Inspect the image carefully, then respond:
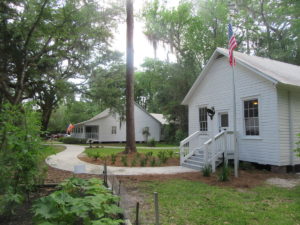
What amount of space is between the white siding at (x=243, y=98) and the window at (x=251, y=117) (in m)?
0.20

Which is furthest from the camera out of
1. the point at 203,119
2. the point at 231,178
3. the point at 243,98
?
the point at 203,119

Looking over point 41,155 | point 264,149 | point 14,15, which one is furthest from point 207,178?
point 14,15

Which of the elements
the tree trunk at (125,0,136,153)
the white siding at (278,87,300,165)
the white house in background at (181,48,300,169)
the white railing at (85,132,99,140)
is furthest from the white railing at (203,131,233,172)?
the white railing at (85,132,99,140)

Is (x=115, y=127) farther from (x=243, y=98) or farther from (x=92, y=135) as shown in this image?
(x=243, y=98)

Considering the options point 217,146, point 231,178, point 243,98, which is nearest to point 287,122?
point 243,98

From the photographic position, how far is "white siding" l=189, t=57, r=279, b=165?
352 inches

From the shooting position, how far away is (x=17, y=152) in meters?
3.68

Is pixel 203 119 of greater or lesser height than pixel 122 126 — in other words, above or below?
above

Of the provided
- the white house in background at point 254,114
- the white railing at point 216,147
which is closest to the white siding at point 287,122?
the white house in background at point 254,114

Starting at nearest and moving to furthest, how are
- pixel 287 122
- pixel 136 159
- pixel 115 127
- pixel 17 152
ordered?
1. pixel 17 152
2. pixel 287 122
3. pixel 136 159
4. pixel 115 127

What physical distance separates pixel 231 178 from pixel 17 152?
6529 millimetres

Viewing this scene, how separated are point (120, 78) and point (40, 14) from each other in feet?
45.7

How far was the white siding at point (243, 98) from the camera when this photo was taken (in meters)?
8.95

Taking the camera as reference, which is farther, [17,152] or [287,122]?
[287,122]
